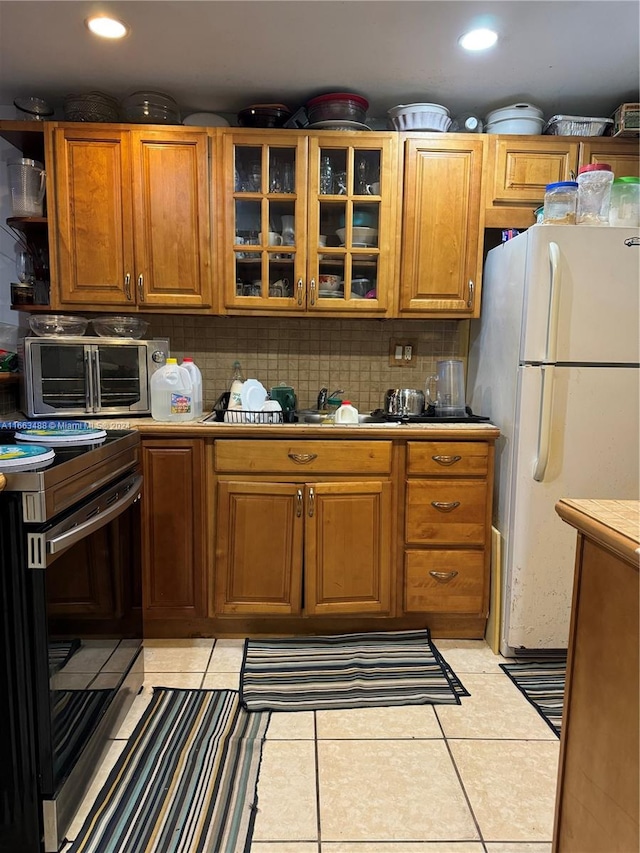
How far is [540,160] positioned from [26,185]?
2.28 metres

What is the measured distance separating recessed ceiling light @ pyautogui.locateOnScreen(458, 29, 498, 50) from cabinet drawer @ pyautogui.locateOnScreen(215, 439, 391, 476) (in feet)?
5.02

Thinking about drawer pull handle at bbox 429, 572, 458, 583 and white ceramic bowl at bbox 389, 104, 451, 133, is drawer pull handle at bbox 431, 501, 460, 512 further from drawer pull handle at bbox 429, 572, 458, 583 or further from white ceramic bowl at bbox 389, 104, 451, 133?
white ceramic bowl at bbox 389, 104, 451, 133

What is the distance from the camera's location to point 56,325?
2.39 meters

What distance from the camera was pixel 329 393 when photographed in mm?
2740

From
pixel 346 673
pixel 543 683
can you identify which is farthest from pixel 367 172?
pixel 543 683

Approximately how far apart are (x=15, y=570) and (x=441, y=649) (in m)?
1.70

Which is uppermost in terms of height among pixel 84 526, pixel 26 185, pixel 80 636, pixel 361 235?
pixel 26 185

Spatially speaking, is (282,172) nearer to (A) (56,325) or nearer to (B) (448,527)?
(A) (56,325)

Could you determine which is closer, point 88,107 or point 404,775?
point 404,775

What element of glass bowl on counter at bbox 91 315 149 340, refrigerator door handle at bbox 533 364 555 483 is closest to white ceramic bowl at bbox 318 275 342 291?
glass bowl on counter at bbox 91 315 149 340

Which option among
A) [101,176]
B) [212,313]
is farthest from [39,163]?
[212,313]

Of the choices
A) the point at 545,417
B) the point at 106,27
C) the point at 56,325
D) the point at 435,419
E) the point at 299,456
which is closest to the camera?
the point at 106,27

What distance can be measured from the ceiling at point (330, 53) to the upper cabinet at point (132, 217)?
247mm

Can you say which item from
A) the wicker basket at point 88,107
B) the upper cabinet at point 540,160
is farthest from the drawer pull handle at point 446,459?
the wicker basket at point 88,107
